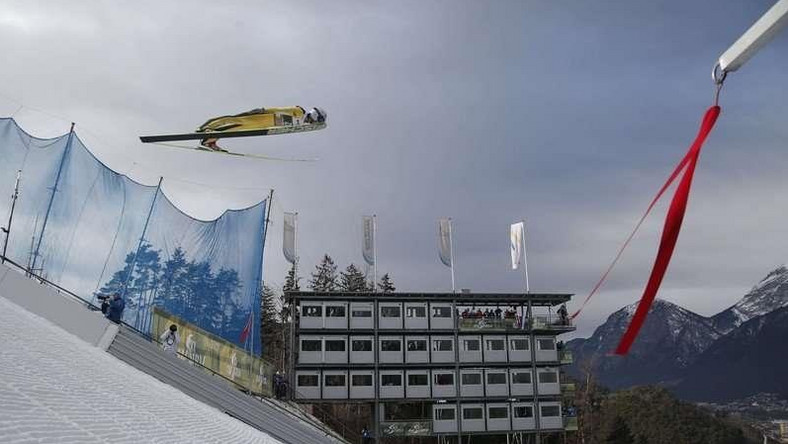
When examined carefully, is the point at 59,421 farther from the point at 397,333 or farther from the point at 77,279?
the point at 397,333

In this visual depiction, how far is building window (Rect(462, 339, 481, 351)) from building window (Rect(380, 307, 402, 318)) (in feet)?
15.5

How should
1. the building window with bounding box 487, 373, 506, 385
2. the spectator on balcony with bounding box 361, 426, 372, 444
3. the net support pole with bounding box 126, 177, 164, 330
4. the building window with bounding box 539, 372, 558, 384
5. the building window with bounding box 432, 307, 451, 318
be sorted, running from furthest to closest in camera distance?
the building window with bounding box 539, 372, 558, 384, the building window with bounding box 432, 307, 451, 318, the building window with bounding box 487, 373, 506, 385, the spectator on balcony with bounding box 361, 426, 372, 444, the net support pole with bounding box 126, 177, 164, 330

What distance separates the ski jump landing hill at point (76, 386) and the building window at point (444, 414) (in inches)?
1093

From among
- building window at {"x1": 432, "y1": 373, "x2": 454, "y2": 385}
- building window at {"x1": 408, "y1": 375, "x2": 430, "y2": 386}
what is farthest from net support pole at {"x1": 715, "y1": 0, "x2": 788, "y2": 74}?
building window at {"x1": 432, "y1": 373, "x2": 454, "y2": 385}

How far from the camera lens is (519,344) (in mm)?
45500

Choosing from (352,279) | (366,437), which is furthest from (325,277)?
(366,437)

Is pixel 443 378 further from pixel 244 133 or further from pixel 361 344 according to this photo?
pixel 244 133

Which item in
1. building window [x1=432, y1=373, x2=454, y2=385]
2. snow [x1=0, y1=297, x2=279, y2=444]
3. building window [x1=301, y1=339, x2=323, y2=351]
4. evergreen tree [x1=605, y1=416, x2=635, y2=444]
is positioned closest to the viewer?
snow [x1=0, y1=297, x2=279, y2=444]

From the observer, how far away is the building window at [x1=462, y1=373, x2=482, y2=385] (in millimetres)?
44156

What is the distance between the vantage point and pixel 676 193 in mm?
4184

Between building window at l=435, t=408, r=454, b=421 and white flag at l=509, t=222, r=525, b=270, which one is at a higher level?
white flag at l=509, t=222, r=525, b=270

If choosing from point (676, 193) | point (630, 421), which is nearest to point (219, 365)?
point (676, 193)

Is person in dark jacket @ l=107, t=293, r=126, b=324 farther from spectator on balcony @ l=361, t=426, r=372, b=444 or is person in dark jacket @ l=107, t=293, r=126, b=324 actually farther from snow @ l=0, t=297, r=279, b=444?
spectator on balcony @ l=361, t=426, r=372, b=444

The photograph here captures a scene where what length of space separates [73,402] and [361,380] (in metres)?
36.5
